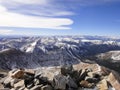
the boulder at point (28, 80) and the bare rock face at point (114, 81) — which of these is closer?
the boulder at point (28, 80)

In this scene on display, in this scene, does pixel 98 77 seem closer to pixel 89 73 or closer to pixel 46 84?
pixel 89 73

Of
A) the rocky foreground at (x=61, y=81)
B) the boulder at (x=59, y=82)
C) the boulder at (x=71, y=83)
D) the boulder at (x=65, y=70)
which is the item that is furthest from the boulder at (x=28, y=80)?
the boulder at (x=71, y=83)

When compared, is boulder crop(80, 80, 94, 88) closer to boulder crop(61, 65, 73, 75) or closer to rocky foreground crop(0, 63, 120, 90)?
rocky foreground crop(0, 63, 120, 90)

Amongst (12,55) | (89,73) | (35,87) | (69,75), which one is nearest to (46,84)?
(35,87)

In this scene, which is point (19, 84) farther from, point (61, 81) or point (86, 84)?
point (86, 84)

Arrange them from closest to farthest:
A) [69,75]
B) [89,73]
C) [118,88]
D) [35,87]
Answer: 1. [35,87]
2. [118,88]
3. [69,75]
4. [89,73]

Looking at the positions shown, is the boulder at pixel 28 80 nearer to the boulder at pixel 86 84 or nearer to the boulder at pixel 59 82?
the boulder at pixel 59 82

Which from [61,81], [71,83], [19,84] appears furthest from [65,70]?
[19,84]

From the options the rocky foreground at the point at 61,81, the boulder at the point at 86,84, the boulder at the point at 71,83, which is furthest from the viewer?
the boulder at the point at 86,84

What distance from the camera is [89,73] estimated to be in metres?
38.8

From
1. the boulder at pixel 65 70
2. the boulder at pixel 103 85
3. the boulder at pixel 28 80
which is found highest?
the boulder at pixel 65 70

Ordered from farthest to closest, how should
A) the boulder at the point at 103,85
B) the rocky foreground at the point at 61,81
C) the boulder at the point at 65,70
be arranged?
the boulder at the point at 65,70 → the boulder at the point at 103,85 → the rocky foreground at the point at 61,81

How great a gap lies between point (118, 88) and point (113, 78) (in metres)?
3.00

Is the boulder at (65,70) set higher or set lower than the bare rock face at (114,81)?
higher
